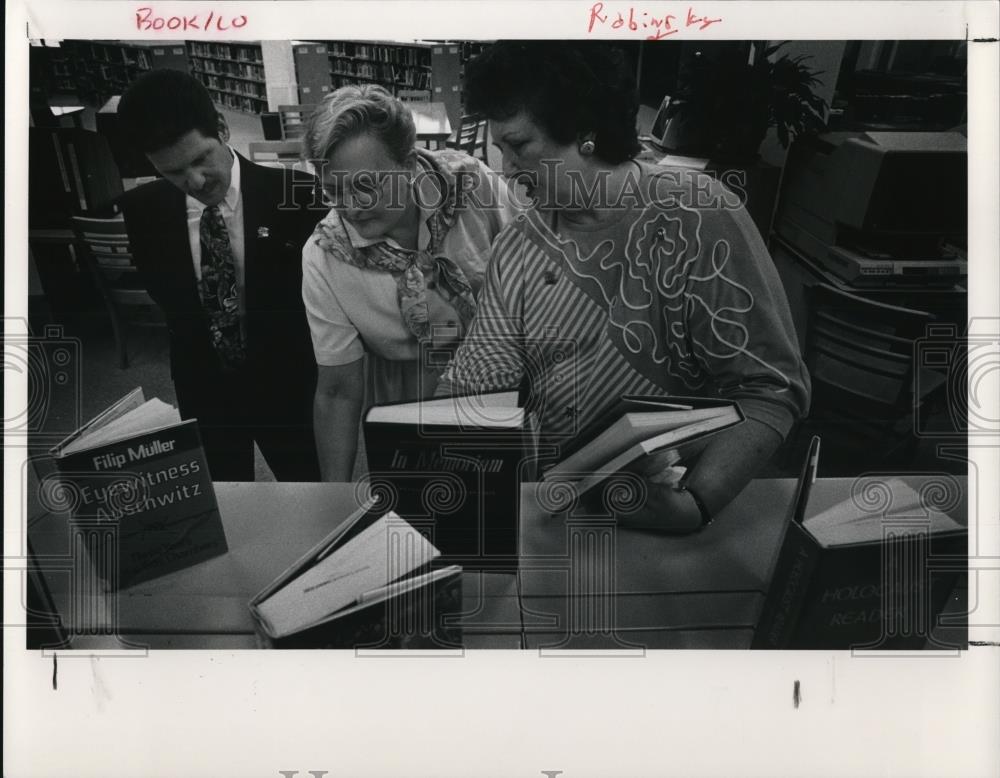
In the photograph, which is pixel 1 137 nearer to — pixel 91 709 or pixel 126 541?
pixel 126 541

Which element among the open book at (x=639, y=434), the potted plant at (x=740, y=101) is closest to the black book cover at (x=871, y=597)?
the open book at (x=639, y=434)

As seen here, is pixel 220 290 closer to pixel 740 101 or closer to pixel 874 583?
pixel 740 101

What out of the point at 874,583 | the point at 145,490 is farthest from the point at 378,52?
the point at 874,583

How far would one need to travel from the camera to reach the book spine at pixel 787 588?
1497mm

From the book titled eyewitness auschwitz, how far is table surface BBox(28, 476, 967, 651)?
3 centimetres

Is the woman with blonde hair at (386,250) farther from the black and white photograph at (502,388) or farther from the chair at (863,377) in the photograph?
the chair at (863,377)

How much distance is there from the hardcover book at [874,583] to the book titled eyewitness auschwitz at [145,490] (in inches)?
42.0

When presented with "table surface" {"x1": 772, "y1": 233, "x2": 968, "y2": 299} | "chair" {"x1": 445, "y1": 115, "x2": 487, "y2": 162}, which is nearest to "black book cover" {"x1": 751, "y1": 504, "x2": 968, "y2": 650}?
"table surface" {"x1": 772, "y1": 233, "x2": 968, "y2": 299}

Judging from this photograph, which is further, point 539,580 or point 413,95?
point 539,580

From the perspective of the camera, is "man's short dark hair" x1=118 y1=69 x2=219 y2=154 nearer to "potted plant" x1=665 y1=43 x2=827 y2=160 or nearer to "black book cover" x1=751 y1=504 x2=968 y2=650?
"potted plant" x1=665 y1=43 x2=827 y2=160

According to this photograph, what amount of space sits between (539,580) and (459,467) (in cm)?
27

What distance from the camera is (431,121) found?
151 cm

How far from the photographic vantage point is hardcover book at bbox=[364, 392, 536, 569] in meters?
1.57

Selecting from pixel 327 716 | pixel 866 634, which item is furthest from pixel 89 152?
pixel 866 634
